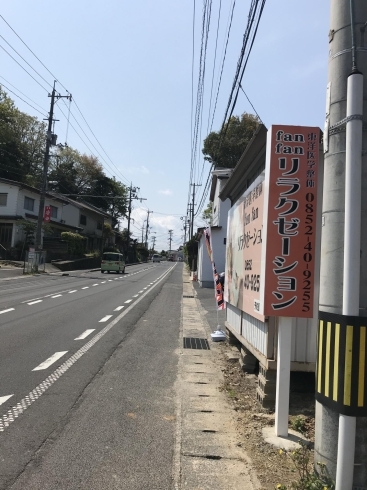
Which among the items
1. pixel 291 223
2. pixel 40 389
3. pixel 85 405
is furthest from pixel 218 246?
pixel 291 223

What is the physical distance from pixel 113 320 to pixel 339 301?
9.92 metres

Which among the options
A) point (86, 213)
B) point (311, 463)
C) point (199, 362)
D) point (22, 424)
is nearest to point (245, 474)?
point (311, 463)

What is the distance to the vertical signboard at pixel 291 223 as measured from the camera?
457 centimetres

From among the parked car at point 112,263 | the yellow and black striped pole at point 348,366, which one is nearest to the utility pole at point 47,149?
the parked car at point 112,263

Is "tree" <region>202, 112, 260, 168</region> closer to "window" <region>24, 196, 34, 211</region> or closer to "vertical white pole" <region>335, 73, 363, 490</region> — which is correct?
"window" <region>24, 196, 34, 211</region>

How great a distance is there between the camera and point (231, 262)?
8.71m

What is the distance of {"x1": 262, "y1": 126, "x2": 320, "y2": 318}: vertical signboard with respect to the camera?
15.0 feet

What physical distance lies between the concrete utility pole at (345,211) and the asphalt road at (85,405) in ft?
4.54

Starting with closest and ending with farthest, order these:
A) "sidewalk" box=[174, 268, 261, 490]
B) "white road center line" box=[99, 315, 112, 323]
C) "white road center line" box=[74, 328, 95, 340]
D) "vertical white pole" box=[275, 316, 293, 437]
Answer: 1. "sidewalk" box=[174, 268, 261, 490]
2. "vertical white pole" box=[275, 316, 293, 437]
3. "white road center line" box=[74, 328, 95, 340]
4. "white road center line" box=[99, 315, 112, 323]

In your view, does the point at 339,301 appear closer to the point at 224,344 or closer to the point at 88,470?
the point at 88,470

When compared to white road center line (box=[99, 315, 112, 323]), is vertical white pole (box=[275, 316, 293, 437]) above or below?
above

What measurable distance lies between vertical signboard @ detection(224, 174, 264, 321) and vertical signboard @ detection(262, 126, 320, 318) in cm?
42

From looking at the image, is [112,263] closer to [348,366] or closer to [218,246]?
[218,246]

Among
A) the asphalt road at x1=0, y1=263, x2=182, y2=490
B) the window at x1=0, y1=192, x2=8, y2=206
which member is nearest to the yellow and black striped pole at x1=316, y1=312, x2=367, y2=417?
the asphalt road at x1=0, y1=263, x2=182, y2=490
